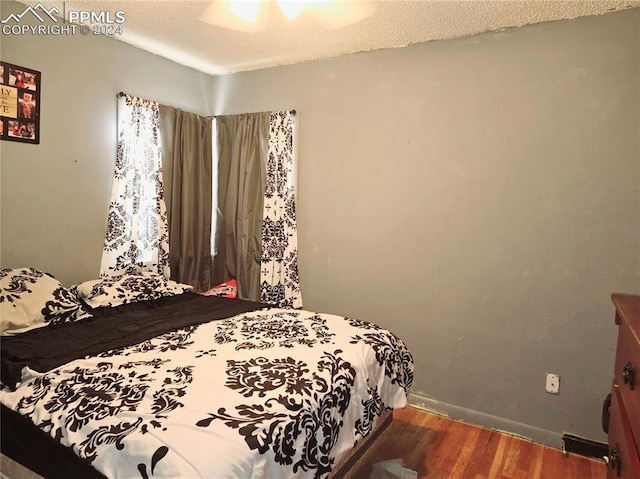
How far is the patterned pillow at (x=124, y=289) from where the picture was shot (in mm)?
→ 2463

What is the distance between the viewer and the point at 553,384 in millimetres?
2420

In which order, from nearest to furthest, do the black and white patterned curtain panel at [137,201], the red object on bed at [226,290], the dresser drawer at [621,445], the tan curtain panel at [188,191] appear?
1. the dresser drawer at [621,445]
2. the black and white patterned curtain panel at [137,201]
3. the red object on bed at [226,290]
4. the tan curtain panel at [188,191]

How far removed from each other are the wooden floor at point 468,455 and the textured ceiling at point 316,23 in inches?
91.5

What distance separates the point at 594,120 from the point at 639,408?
175 cm

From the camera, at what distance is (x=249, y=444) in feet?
3.94

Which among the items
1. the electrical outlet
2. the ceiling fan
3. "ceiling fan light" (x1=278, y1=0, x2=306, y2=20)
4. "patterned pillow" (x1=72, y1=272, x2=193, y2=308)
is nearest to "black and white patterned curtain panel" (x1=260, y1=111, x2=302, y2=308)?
"patterned pillow" (x1=72, y1=272, x2=193, y2=308)

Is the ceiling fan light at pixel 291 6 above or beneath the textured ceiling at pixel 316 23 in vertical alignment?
beneath

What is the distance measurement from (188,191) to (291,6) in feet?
5.67

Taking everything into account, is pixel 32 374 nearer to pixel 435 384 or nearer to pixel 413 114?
pixel 435 384

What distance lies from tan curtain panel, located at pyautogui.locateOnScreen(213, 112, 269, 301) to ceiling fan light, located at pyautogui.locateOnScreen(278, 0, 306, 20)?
1128 millimetres

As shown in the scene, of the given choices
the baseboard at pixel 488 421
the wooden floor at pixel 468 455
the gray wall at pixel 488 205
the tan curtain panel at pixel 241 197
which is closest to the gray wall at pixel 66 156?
the tan curtain panel at pixel 241 197

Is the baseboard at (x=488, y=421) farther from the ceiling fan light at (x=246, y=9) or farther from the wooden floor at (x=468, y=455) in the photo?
the ceiling fan light at (x=246, y=9)

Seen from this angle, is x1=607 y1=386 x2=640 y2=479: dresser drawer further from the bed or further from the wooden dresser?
the bed

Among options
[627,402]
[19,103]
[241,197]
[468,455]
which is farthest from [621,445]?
[19,103]
